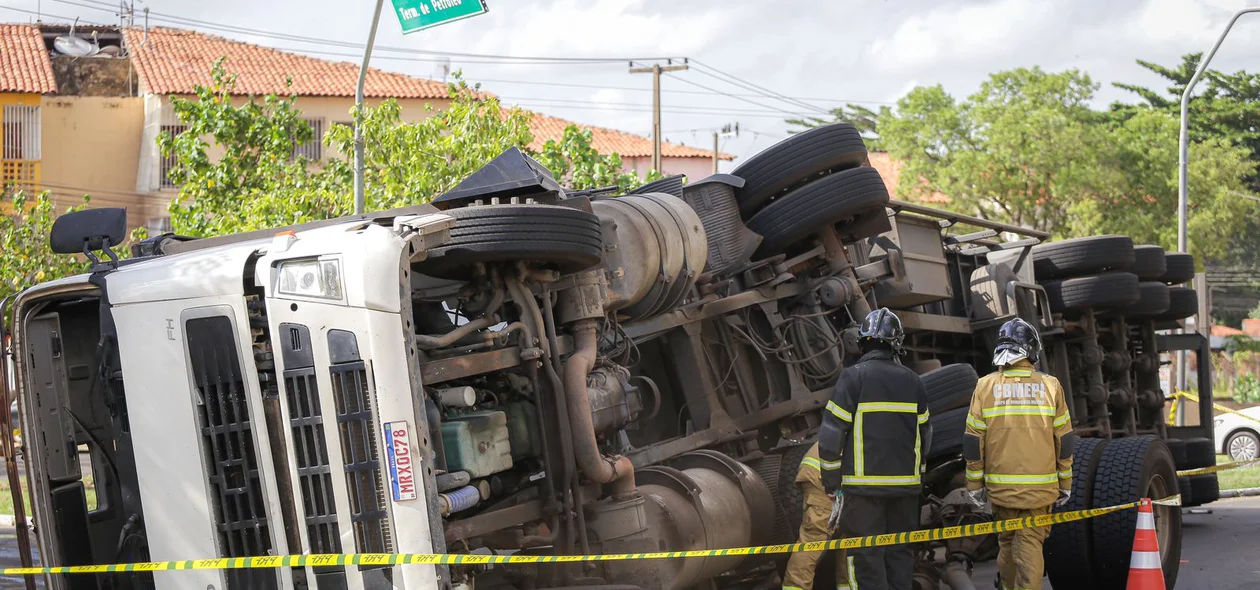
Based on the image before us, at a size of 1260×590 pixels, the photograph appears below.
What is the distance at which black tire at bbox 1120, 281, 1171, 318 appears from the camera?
11914mm

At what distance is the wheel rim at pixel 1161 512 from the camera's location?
812cm

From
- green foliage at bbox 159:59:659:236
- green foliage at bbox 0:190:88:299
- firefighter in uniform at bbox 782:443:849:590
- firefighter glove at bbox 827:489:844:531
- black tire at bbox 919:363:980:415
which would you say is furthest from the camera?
green foliage at bbox 0:190:88:299

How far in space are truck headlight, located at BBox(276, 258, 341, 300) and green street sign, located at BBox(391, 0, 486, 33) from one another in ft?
23.1

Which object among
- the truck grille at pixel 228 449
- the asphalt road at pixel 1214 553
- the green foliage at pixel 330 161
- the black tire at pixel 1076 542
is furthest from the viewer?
the green foliage at pixel 330 161

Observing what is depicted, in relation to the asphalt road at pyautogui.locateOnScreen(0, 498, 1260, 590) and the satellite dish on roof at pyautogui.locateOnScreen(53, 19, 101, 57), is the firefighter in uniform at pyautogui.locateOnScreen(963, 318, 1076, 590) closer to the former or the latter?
the asphalt road at pyautogui.locateOnScreen(0, 498, 1260, 590)

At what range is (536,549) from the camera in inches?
228

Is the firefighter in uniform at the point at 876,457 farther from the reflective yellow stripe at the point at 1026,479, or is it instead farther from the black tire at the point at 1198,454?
the black tire at the point at 1198,454

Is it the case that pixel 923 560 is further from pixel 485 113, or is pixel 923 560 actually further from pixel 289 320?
pixel 485 113

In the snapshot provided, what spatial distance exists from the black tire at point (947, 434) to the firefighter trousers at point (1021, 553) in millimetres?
435

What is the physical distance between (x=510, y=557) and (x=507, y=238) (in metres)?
1.32

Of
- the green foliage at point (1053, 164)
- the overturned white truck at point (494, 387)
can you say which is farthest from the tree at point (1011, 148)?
the overturned white truck at point (494, 387)

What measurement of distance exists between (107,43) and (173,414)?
111 ft

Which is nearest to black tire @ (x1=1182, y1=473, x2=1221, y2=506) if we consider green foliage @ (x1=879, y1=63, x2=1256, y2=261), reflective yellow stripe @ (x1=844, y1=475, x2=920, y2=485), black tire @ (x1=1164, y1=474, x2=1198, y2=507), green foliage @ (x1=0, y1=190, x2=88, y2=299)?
black tire @ (x1=1164, y1=474, x2=1198, y2=507)

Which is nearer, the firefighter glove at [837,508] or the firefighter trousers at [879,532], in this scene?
the firefighter trousers at [879,532]
